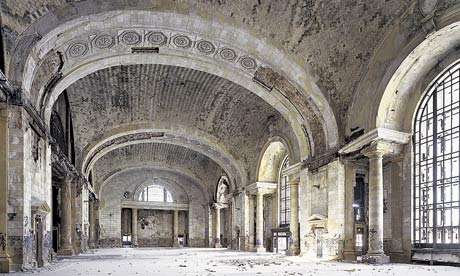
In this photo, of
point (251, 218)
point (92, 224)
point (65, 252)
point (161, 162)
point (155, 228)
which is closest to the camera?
point (65, 252)

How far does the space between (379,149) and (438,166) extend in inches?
64.8

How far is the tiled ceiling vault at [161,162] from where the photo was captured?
101 ft

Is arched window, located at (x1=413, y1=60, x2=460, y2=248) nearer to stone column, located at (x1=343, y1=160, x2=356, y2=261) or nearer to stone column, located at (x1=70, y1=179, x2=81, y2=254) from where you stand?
stone column, located at (x1=343, y1=160, x2=356, y2=261)

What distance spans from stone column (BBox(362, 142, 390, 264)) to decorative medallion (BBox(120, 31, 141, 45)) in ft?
25.8

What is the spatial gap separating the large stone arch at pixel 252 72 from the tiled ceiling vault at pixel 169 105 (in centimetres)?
232

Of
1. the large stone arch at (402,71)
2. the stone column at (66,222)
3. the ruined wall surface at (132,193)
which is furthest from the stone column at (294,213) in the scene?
the ruined wall surface at (132,193)

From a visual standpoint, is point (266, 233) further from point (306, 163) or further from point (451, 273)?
point (451, 273)

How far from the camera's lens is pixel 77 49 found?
13383 mm

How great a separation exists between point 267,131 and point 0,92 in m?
14.2

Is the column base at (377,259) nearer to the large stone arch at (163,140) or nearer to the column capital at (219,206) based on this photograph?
the large stone arch at (163,140)

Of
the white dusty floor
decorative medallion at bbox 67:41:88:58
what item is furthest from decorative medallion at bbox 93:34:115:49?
the white dusty floor

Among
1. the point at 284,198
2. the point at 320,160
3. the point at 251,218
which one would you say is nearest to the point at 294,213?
the point at 284,198

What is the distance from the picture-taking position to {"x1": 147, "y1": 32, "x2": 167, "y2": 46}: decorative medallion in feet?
45.6

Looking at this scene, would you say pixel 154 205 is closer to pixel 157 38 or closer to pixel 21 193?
pixel 157 38
